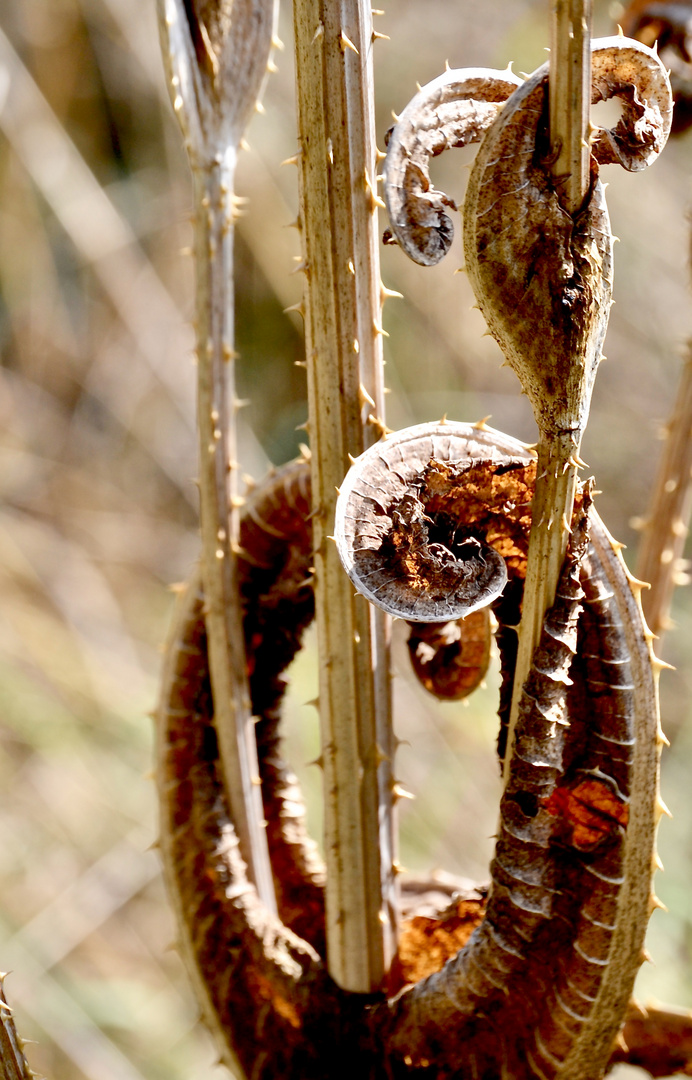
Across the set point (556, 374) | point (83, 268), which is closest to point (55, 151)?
point (83, 268)

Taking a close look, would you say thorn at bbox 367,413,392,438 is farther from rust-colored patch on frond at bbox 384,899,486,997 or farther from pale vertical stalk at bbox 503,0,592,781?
rust-colored patch on frond at bbox 384,899,486,997

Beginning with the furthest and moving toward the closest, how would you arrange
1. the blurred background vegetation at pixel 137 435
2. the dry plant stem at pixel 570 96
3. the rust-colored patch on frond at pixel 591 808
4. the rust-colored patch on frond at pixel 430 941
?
the blurred background vegetation at pixel 137 435, the rust-colored patch on frond at pixel 430 941, the rust-colored patch on frond at pixel 591 808, the dry plant stem at pixel 570 96

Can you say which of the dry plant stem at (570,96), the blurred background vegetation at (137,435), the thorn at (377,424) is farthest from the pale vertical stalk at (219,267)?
the blurred background vegetation at (137,435)

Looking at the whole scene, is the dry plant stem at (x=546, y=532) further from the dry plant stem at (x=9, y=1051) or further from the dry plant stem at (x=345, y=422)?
the dry plant stem at (x=9, y=1051)

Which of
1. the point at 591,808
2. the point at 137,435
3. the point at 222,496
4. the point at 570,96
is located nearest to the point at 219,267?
the point at 222,496

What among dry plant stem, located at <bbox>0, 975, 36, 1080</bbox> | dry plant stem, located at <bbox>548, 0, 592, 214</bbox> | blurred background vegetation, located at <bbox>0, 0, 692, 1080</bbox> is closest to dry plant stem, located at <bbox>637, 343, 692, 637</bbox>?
dry plant stem, located at <bbox>548, 0, 592, 214</bbox>

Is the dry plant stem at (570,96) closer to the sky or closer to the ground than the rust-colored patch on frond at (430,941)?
closer to the sky

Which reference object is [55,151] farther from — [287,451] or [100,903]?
[100,903]
